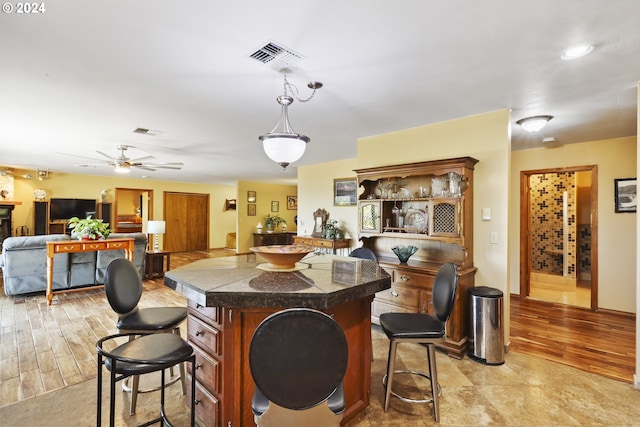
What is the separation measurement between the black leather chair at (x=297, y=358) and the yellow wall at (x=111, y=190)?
946 cm

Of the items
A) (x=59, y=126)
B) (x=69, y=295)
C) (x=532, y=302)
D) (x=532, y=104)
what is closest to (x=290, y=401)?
(x=532, y=104)

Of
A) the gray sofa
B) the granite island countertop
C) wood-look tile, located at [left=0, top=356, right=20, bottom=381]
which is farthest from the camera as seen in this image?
the gray sofa

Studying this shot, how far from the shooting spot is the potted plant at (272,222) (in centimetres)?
971

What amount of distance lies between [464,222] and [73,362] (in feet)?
12.7

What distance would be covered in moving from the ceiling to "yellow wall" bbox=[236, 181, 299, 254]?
5353 millimetres

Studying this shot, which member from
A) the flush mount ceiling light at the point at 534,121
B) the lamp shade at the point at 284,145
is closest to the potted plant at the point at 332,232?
the flush mount ceiling light at the point at 534,121

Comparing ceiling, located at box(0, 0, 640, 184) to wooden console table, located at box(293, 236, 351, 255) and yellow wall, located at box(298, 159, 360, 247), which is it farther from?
wooden console table, located at box(293, 236, 351, 255)

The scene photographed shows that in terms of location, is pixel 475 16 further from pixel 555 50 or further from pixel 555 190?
pixel 555 190

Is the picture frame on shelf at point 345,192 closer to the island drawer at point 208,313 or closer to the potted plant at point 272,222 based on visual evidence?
the potted plant at point 272,222

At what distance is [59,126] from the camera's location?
3834 millimetres

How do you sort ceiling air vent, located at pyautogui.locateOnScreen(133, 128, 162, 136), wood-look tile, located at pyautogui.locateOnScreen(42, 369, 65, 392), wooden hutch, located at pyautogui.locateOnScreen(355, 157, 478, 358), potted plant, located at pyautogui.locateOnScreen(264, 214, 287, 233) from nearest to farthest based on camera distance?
wood-look tile, located at pyautogui.locateOnScreen(42, 369, 65, 392) < wooden hutch, located at pyautogui.locateOnScreen(355, 157, 478, 358) < ceiling air vent, located at pyautogui.locateOnScreen(133, 128, 162, 136) < potted plant, located at pyautogui.locateOnScreen(264, 214, 287, 233)

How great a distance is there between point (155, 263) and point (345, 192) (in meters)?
4.09

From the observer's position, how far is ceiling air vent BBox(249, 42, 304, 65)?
6.69 ft

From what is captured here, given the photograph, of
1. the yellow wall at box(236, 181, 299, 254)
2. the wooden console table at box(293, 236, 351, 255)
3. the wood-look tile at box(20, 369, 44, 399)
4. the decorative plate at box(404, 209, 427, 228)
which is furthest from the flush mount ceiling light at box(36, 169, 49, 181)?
the decorative plate at box(404, 209, 427, 228)
